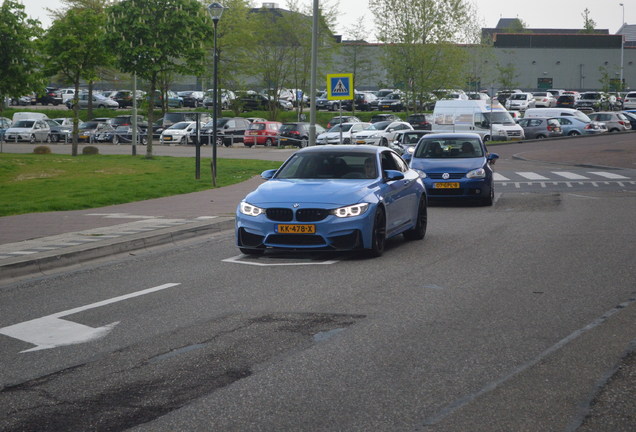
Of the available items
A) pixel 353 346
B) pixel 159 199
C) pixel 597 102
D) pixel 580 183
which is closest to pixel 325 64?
pixel 597 102

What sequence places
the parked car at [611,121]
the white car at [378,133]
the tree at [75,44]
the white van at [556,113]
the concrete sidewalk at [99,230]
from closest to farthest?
the concrete sidewalk at [99,230]
the tree at [75,44]
the white car at [378,133]
the white van at [556,113]
the parked car at [611,121]

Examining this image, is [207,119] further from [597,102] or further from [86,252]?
[86,252]

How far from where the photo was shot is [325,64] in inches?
2798

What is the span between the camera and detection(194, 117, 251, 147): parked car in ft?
177

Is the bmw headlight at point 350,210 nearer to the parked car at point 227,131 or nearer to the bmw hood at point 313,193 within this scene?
the bmw hood at point 313,193

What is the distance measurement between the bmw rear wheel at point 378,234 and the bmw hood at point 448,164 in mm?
7899

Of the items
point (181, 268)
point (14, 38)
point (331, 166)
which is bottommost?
point (181, 268)

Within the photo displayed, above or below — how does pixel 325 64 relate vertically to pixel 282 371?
above

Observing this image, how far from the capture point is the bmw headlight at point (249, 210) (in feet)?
40.0

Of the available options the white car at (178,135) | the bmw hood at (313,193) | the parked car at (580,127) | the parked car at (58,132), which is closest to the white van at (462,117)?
the parked car at (580,127)

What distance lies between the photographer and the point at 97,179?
2633cm

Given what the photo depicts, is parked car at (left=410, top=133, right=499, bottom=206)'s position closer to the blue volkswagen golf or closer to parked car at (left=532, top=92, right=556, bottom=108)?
the blue volkswagen golf

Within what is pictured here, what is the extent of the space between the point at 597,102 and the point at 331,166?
67.4 meters

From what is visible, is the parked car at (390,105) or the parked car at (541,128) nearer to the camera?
the parked car at (541,128)
